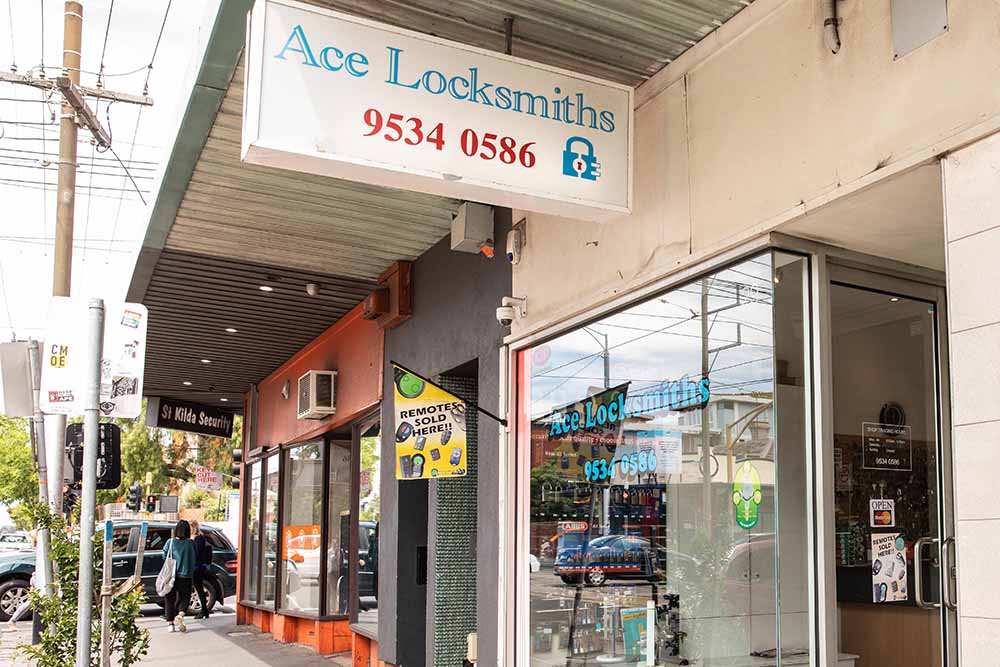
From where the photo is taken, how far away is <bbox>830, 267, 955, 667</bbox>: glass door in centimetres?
486

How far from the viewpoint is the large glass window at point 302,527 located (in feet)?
43.0

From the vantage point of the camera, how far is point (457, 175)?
432 centimetres

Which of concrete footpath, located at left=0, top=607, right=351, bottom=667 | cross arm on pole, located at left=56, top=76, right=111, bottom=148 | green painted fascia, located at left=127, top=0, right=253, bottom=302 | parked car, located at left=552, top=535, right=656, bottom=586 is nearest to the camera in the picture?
green painted fascia, located at left=127, top=0, right=253, bottom=302

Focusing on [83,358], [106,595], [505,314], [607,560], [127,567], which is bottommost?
[127,567]

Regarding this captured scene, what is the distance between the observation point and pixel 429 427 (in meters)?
7.49

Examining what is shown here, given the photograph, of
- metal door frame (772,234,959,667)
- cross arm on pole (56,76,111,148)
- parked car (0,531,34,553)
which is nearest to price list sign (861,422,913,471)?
metal door frame (772,234,959,667)

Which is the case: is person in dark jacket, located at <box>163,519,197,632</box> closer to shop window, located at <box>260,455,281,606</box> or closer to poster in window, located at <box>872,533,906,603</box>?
shop window, located at <box>260,455,281,606</box>

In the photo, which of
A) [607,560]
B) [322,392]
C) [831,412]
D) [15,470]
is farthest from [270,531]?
[15,470]

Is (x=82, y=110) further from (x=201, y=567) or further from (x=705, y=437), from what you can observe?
(x=705, y=437)

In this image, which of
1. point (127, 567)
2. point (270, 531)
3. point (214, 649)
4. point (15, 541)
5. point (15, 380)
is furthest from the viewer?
point (15, 541)

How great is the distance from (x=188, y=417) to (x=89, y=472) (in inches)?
564

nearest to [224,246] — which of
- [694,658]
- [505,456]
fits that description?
[505,456]

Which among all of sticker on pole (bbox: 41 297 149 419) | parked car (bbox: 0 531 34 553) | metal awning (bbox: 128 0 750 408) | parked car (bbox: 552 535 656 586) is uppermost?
metal awning (bbox: 128 0 750 408)

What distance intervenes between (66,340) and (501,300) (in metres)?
2.87
